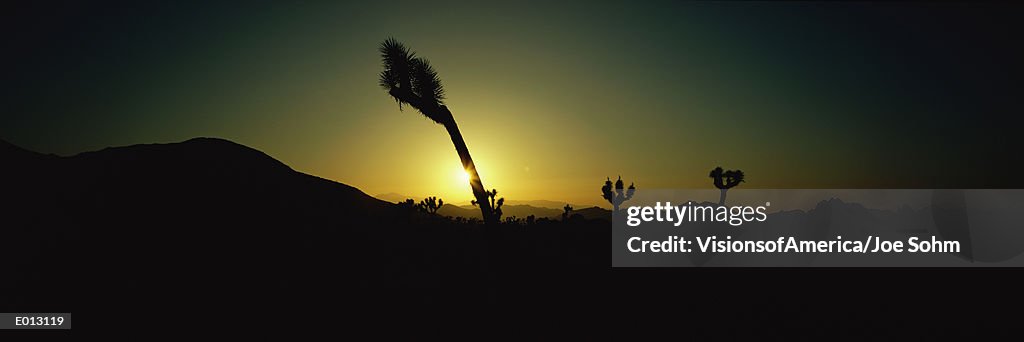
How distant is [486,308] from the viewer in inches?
394

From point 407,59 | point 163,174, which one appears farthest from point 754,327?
point 163,174

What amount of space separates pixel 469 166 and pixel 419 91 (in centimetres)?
218

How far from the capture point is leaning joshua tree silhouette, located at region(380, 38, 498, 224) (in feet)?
38.8

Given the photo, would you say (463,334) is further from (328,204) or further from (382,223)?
(328,204)

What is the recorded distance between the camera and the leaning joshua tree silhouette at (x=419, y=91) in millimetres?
11828

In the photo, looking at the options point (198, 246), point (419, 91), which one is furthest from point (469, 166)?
point (198, 246)

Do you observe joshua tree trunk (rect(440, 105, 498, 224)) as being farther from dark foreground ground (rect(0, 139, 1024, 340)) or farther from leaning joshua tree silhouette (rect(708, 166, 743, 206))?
leaning joshua tree silhouette (rect(708, 166, 743, 206))

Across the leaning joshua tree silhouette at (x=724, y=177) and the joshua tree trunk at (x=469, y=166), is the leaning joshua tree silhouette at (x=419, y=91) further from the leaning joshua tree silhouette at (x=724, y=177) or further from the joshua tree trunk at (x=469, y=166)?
the leaning joshua tree silhouette at (x=724, y=177)

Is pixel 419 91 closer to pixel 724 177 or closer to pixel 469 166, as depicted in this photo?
pixel 469 166

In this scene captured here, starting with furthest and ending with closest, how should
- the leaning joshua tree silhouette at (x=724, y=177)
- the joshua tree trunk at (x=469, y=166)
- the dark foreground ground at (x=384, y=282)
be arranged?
1. the leaning joshua tree silhouette at (x=724, y=177)
2. the joshua tree trunk at (x=469, y=166)
3. the dark foreground ground at (x=384, y=282)

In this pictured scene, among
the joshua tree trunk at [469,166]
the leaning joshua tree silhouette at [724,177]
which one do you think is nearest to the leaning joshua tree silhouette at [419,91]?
the joshua tree trunk at [469,166]

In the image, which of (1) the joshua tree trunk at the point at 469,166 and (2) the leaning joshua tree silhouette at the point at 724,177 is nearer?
(1) the joshua tree trunk at the point at 469,166

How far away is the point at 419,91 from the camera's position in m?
12.0

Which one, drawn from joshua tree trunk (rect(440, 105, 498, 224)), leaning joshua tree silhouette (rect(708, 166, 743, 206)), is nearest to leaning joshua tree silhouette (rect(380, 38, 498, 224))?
joshua tree trunk (rect(440, 105, 498, 224))
